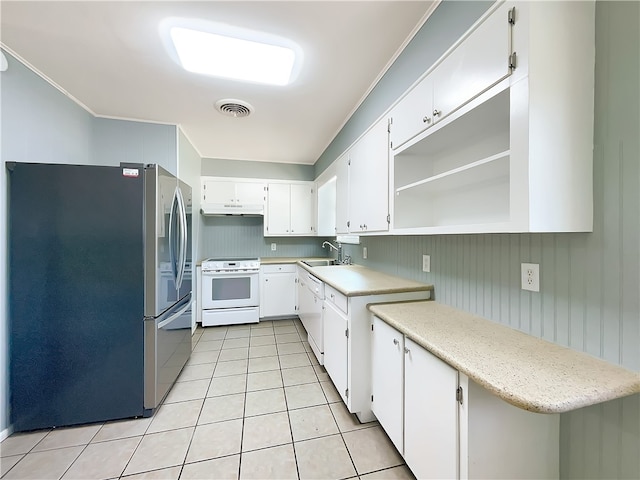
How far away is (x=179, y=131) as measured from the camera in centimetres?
296

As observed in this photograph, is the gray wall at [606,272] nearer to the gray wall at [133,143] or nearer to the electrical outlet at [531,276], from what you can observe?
the electrical outlet at [531,276]

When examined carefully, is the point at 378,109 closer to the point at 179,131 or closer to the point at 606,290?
the point at 606,290

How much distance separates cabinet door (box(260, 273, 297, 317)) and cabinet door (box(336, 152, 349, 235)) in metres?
1.36

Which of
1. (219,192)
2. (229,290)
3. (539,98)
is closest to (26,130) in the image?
(219,192)

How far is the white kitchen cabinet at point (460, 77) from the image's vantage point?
3.09ft

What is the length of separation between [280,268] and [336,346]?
203cm

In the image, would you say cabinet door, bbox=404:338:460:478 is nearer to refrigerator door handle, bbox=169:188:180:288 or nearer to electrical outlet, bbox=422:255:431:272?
electrical outlet, bbox=422:255:431:272

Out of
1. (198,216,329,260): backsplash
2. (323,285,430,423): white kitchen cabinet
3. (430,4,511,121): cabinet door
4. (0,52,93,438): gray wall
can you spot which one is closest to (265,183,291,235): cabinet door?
(198,216,329,260): backsplash

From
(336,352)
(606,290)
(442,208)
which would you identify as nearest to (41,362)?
(336,352)

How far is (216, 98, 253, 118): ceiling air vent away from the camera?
7.83ft

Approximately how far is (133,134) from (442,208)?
3193 millimetres

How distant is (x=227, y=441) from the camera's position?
1.58m

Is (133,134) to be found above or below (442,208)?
above

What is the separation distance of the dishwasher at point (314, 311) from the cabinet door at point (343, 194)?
2.09 ft
